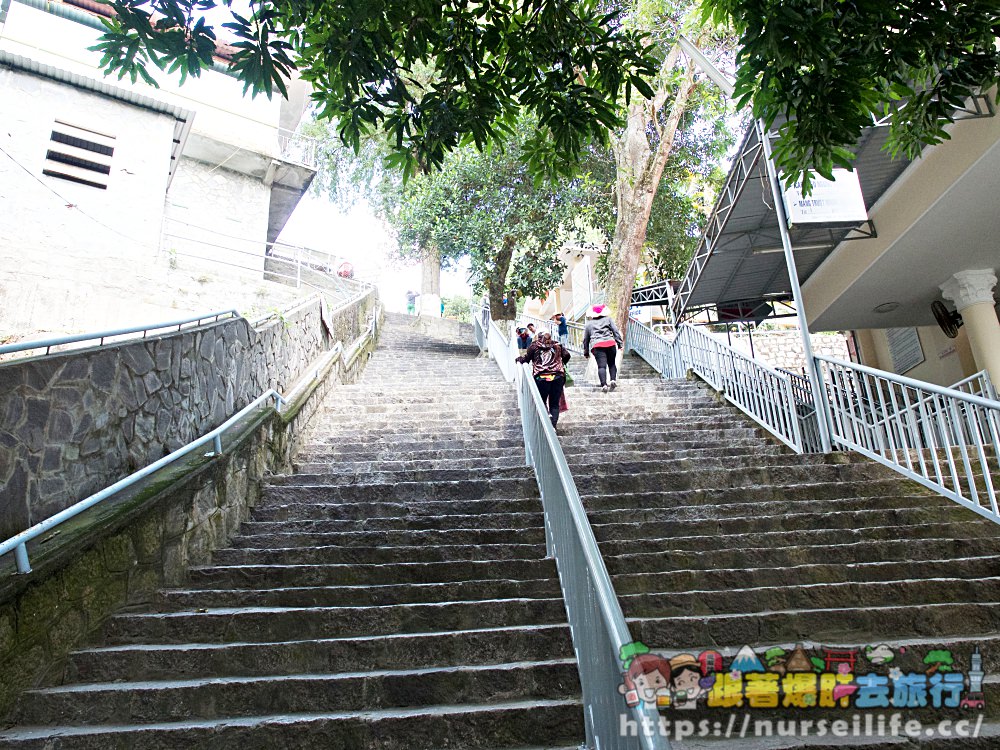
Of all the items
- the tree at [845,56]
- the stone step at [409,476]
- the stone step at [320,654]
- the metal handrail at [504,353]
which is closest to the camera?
the tree at [845,56]

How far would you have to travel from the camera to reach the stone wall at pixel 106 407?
331 centimetres

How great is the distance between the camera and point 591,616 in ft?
8.97

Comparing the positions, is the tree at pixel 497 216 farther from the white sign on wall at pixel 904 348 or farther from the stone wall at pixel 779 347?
the white sign on wall at pixel 904 348

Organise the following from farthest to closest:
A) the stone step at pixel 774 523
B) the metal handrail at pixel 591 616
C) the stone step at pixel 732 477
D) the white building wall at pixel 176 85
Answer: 1. the white building wall at pixel 176 85
2. the stone step at pixel 732 477
3. the stone step at pixel 774 523
4. the metal handrail at pixel 591 616

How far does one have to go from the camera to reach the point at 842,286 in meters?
10.2

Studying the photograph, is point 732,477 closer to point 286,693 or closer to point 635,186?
point 286,693

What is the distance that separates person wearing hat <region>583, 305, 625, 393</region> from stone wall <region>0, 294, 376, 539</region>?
5.12m

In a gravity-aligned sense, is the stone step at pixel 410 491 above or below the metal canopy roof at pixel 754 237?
below

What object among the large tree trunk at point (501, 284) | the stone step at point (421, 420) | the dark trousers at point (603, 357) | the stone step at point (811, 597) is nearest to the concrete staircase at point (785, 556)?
the stone step at point (811, 597)

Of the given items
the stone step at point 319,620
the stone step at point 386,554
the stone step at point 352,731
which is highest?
the stone step at point 386,554

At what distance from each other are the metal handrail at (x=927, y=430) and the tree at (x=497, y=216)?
10379 mm

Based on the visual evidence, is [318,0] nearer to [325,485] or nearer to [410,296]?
[325,485]

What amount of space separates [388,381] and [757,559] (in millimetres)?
7985

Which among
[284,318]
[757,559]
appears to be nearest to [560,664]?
[757,559]
